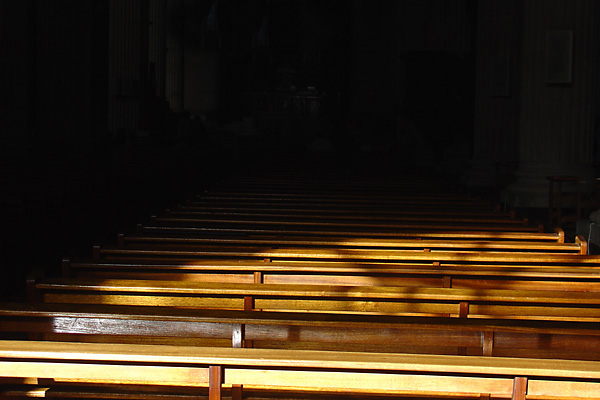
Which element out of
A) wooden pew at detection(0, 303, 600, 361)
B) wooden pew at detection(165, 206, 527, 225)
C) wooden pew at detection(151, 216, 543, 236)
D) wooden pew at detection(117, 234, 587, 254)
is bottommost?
wooden pew at detection(0, 303, 600, 361)

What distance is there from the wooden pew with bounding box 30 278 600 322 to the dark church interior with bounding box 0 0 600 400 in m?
0.29

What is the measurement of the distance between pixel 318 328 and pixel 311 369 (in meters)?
0.45

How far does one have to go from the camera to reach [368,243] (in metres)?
4.26

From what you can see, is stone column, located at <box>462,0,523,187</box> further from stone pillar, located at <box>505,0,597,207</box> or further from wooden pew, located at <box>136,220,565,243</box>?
wooden pew, located at <box>136,220,565,243</box>

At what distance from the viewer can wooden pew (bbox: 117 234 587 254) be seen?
4.09m

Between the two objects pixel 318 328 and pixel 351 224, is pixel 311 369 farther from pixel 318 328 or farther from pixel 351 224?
pixel 351 224

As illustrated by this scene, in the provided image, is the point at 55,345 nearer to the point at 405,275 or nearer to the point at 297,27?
the point at 405,275

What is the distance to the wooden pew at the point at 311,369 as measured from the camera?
183cm

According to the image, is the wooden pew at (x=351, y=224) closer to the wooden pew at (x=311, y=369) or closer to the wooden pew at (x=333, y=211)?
the wooden pew at (x=333, y=211)

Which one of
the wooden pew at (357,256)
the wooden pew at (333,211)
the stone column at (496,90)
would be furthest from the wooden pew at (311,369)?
the stone column at (496,90)

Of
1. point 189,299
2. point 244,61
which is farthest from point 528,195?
point 244,61

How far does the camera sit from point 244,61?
99.7 feet

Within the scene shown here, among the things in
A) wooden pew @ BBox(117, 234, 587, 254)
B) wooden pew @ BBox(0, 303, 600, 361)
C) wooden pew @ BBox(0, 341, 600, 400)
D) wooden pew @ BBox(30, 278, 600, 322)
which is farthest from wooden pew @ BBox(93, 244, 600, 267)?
wooden pew @ BBox(0, 341, 600, 400)

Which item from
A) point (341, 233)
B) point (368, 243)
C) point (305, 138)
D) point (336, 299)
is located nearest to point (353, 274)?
point (336, 299)
